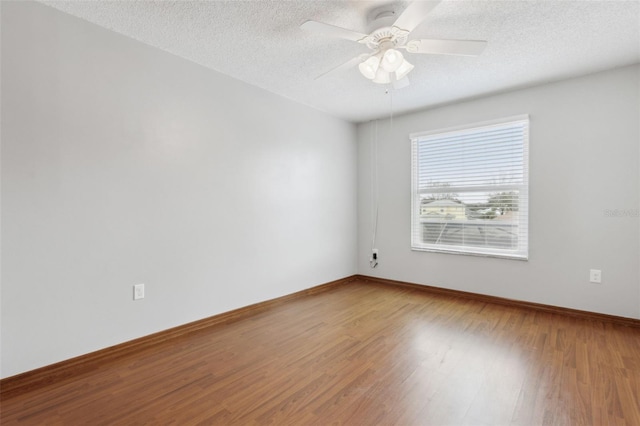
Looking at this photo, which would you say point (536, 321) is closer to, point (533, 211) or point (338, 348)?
point (533, 211)

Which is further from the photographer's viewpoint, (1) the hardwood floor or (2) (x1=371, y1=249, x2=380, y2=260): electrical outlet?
(2) (x1=371, y1=249, x2=380, y2=260): electrical outlet

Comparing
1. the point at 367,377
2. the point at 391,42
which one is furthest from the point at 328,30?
the point at 367,377

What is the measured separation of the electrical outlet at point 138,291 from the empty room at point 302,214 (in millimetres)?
19

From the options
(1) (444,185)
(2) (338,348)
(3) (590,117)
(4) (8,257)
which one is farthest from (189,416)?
(3) (590,117)

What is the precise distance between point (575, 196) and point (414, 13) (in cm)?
266

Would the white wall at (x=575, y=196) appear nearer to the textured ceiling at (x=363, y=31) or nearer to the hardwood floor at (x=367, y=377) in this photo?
the textured ceiling at (x=363, y=31)

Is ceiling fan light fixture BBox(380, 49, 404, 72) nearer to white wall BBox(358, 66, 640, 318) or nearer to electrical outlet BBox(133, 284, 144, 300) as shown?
white wall BBox(358, 66, 640, 318)

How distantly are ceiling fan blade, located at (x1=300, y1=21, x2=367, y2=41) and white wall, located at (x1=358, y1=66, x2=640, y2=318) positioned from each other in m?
2.40

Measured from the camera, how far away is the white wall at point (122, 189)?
1951 mm

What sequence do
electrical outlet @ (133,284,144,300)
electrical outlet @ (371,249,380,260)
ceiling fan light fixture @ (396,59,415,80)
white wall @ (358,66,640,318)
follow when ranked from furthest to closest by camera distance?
electrical outlet @ (371,249,380,260)
white wall @ (358,66,640,318)
electrical outlet @ (133,284,144,300)
ceiling fan light fixture @ (396,59,415,80)

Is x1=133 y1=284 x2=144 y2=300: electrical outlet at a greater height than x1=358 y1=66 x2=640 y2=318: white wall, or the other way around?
x1=358 y1=66 x2=640 y2=318: white wall

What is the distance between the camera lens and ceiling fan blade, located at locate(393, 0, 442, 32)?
5.33 feet


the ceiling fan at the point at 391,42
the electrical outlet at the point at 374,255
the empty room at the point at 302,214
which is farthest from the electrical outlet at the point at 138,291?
the electrical outlet at the point at 374,255

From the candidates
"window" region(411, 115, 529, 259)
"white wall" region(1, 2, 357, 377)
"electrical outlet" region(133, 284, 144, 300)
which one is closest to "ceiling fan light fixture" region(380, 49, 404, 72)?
"white wall" region(1, 2, 357, 377)
